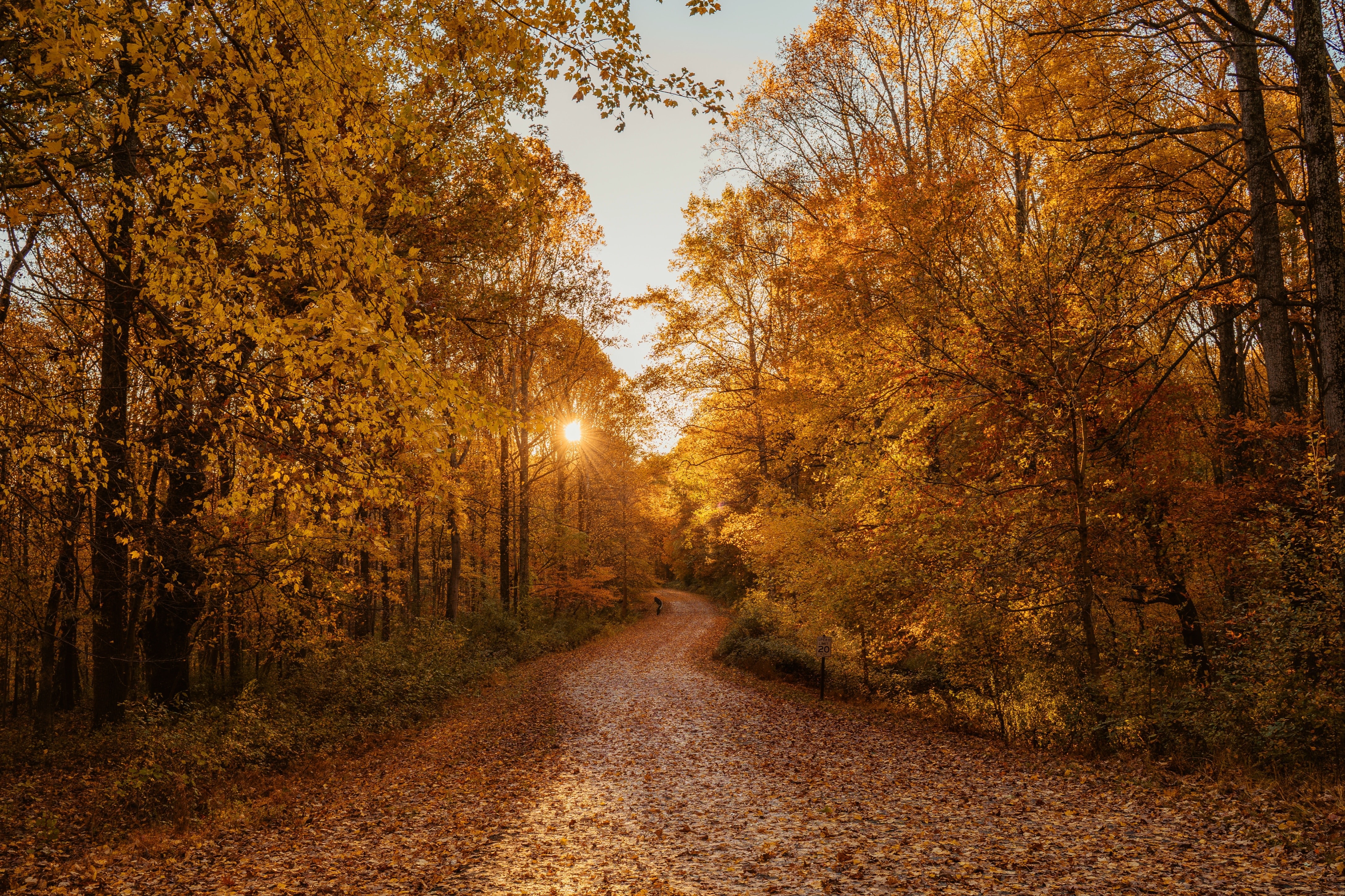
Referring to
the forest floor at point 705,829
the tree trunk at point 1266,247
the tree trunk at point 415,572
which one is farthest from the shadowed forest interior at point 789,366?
the tree trunk at point 415,572

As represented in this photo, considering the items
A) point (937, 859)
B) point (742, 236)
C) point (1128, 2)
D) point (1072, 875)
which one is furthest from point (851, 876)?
point (742, 236)

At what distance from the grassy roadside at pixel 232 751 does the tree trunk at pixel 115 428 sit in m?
0.93

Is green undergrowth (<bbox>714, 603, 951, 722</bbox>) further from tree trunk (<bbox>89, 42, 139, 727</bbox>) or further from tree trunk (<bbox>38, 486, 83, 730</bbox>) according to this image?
tree trunk (<bbox>38, 486, 83, 730</bbox>)

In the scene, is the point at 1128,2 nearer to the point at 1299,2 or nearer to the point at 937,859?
the point at 1299,2

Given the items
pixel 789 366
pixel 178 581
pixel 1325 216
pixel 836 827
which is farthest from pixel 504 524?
pixel 1325 216

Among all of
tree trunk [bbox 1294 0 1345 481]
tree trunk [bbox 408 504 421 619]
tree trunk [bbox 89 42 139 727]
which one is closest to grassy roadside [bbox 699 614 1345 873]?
tree trunk [bbox 1294 0 1345 481]

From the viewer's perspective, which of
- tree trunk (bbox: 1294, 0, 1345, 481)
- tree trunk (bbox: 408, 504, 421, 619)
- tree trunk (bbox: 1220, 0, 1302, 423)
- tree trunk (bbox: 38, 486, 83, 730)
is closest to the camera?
tree trunk (bbox: 38, 486, 83, 730)

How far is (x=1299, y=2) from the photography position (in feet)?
22.5

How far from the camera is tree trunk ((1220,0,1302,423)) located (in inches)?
326

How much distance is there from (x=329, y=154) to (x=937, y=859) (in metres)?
6.73

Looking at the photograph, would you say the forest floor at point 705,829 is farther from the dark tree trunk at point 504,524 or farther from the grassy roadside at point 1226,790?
the dark tree trunk at point 504,524

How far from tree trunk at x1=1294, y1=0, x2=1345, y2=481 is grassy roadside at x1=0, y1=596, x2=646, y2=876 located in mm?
9959

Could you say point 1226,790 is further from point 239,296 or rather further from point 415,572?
point 415,572

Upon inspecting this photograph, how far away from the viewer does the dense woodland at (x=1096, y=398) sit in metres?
6.99
